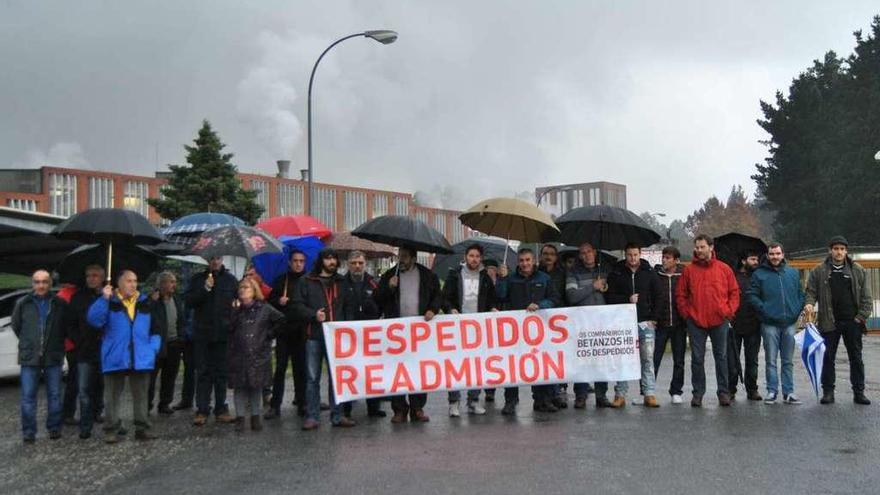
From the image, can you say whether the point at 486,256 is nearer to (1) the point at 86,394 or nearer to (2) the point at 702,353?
(2) the point at 702,353

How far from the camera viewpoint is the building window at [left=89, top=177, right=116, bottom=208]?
7731 centimetres

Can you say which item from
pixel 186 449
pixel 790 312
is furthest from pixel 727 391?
pixel 186 449

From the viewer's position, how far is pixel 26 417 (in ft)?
29.1

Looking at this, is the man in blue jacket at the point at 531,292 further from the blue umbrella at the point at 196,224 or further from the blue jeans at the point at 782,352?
the blue umbrella at the point at 196,224

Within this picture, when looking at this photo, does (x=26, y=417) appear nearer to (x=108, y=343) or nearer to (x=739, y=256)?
(x=108, y=343)

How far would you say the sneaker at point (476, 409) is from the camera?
9.91 m

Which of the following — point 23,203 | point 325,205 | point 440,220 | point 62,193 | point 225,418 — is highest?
point 325,205

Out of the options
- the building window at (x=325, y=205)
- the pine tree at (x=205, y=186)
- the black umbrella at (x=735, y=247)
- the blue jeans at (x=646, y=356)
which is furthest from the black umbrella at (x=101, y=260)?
the building window at (x=325, y=205)

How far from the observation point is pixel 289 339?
1002 centimetres

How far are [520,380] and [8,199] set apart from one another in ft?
235

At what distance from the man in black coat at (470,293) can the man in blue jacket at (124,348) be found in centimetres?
313

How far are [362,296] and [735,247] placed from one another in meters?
4.71

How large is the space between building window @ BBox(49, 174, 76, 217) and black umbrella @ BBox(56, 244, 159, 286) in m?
68.9

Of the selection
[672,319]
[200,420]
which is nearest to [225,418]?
[200,420]
